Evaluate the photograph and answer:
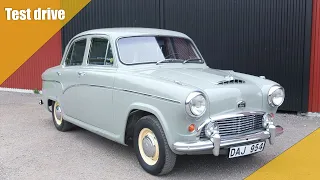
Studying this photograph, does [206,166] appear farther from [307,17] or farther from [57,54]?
[57,54]

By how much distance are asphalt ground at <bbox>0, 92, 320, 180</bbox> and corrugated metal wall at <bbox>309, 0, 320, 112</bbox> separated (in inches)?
14.6

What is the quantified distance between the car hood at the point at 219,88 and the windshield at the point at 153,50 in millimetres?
369

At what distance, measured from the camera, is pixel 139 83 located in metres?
4.69

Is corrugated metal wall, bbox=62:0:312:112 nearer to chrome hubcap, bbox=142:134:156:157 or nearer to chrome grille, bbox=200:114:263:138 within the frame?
chrome grille, bbox=200:114:263:138

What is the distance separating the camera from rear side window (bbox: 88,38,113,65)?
5445 millimetres

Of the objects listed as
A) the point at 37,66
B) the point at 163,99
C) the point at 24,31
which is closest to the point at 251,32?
the point at 163,99

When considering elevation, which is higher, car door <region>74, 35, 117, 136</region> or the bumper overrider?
car door <region>74, 35, 117, 136</region>

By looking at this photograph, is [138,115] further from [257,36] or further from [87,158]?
[257,36]

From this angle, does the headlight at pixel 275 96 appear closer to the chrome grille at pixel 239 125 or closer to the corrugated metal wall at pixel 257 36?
the chrome grille at pixel 239 125

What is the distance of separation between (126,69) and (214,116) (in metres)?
1.46

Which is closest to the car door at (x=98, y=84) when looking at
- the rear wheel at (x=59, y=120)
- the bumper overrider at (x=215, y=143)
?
the rear wheel at (x=59, y=120)

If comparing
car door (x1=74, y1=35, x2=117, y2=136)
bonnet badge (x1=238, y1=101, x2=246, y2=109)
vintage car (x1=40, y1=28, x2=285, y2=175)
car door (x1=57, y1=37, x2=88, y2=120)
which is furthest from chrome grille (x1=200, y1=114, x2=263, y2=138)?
car door (x1=57, y1=37, x2=88, y2=120)

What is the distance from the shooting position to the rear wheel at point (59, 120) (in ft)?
22.3

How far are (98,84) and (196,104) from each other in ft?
6.00
